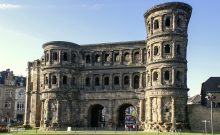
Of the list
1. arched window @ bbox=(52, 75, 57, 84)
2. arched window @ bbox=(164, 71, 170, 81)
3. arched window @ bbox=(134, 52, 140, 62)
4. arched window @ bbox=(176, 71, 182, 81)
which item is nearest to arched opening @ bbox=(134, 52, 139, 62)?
arched window @ bbox=(134, 52, 140, 62)

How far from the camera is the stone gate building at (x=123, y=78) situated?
6388 cm

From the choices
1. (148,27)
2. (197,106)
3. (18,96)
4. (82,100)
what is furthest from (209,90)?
(18,96)

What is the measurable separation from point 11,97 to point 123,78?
185 ft

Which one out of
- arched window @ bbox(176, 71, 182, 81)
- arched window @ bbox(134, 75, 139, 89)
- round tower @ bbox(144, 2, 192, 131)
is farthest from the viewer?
arched window @ bbox(134, 75, 139, 89)

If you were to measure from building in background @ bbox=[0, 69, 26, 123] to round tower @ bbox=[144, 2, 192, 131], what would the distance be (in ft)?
203

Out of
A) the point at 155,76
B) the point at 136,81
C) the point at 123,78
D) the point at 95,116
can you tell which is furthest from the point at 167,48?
the point at 95,116

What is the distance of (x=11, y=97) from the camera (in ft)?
387

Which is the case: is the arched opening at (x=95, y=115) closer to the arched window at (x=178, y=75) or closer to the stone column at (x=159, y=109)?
the stone column at (x=159, y=109)

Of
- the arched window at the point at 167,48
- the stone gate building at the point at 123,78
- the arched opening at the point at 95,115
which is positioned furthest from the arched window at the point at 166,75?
the arched opening at the point at 95,115

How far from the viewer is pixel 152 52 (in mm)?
66500

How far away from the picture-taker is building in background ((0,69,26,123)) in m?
116

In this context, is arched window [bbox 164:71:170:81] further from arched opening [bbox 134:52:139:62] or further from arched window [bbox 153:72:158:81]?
arched opening [bbox 134:52:139:62]

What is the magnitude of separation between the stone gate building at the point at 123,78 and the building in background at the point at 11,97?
4020 centimetres

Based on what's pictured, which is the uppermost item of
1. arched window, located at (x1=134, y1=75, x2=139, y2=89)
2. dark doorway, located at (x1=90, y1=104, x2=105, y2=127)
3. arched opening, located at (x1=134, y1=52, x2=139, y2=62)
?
arched opening, located at (x1=134, y1=52, x2=139, y2=62)
